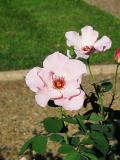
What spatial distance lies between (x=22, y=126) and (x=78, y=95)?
4.13 metres

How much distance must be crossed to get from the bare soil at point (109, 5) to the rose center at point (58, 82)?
9470mm

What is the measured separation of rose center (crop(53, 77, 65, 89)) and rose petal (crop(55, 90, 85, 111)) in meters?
0.06

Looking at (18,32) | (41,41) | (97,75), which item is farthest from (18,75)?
(18,32)

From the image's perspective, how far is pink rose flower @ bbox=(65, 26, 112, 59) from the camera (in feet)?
8.03

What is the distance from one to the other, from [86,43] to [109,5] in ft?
32.2

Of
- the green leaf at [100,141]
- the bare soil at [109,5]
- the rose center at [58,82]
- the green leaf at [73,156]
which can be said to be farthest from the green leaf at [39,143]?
the bare soil at [109,5]

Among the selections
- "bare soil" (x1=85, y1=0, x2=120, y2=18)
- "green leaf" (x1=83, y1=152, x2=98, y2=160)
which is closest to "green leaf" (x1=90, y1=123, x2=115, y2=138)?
"green leaf" (x1=83, y1=152, x2=98, y2=160)

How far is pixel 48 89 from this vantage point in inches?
82.7

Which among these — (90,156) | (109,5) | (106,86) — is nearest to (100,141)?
(90,156)

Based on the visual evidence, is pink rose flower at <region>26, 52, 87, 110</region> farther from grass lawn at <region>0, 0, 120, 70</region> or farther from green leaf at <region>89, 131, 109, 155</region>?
grass lawn at <region>0, 0, 120, 70</region>

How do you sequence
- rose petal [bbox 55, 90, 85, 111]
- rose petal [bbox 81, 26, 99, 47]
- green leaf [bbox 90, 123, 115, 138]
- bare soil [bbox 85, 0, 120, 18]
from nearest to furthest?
rose petal [bbox 55, 90, 85, 111] < green leaf [bbox 90, 123, 115, 138] < rose petal [bbox 81, 26, 99, 47] < bare soil [bbox 85, 0, 120, 18]

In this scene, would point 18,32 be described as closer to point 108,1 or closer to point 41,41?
point 41,41

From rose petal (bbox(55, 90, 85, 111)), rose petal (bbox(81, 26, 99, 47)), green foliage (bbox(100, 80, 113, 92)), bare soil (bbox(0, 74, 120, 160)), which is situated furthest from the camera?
bare soil (bbox(0, 74, 120, 160))

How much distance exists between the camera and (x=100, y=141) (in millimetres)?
2289
